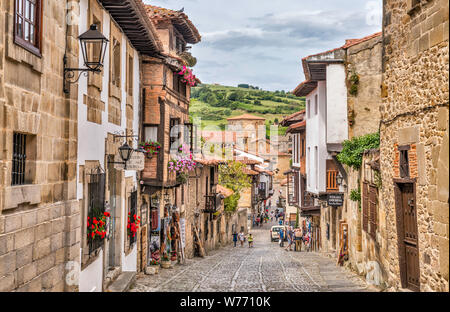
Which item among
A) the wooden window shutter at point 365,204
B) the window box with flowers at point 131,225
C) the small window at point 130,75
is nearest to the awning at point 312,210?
the wooden window shutter at point 365,204

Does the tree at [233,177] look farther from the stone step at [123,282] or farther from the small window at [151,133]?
the stone step at [123,282]

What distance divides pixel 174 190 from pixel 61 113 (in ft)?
43.2

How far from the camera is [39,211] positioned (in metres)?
7.45

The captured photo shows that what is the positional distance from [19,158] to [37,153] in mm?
451

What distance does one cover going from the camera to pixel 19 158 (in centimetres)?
703

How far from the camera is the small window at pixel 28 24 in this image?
6.79m

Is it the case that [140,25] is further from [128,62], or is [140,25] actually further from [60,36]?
[60,36]

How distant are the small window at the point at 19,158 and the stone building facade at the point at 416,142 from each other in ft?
18.8

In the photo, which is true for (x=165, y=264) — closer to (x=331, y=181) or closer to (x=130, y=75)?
(x=130, y=75)

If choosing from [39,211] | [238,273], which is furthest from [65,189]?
[238,273]

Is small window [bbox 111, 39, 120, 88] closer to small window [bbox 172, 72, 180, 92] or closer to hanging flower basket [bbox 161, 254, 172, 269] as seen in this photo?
small window [bbox 172, 72, 180, 92]

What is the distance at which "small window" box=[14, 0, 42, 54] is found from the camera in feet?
22.3

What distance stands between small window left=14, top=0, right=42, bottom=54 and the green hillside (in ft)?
344

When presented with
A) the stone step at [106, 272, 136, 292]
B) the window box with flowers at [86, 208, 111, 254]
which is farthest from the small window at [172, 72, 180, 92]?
the window box with flowers at [86, 208, 111, 254]
